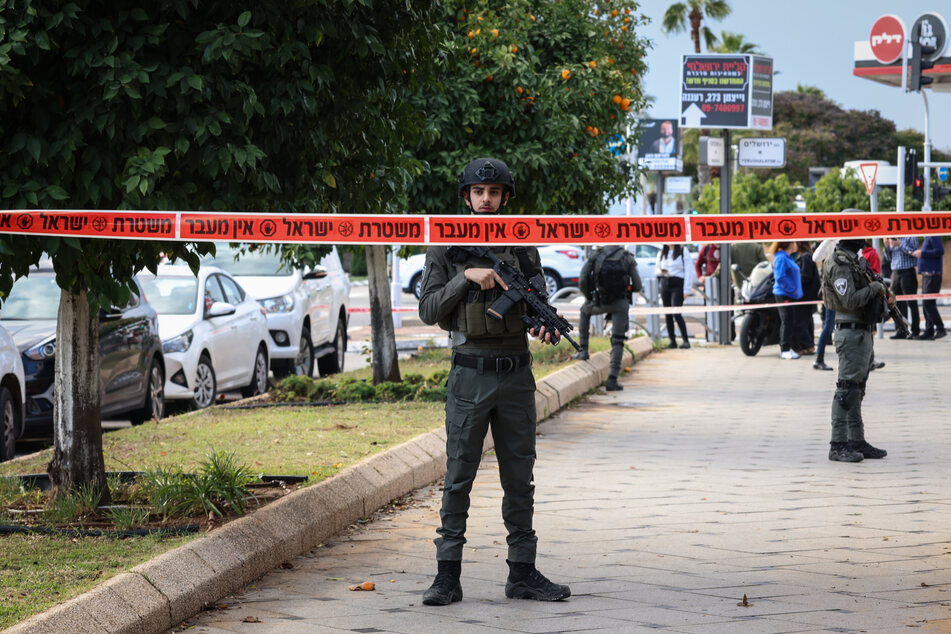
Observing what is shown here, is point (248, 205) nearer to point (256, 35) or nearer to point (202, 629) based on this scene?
point (256, 35)

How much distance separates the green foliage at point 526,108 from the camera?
12656mm

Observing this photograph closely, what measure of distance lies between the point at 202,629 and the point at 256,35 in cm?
251

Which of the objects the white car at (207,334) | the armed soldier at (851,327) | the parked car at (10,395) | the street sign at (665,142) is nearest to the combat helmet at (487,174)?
the armed soldier at (851,327)

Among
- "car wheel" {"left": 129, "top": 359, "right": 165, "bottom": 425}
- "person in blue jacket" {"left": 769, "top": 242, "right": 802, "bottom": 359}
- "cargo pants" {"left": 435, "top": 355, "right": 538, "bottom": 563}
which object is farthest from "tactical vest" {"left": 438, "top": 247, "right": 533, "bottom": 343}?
"person in blue jacket" {"left": 769, "top": 242, "right": 802, "bottom": 359}

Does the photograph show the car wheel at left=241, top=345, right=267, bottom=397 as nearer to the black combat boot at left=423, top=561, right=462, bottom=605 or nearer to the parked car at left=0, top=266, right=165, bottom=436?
the parked car at left=0, top=266, right=165, bottom=436

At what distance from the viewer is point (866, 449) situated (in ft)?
32.0

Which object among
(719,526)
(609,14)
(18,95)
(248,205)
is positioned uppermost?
(609,14)

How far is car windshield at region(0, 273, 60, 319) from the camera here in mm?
11531

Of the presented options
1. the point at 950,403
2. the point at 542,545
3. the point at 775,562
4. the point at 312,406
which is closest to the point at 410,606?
the point at 542,545

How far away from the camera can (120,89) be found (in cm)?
567

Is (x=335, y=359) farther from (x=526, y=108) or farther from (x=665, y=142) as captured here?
(x=665, y=142)

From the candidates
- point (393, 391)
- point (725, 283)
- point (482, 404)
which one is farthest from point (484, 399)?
point (725, 283)

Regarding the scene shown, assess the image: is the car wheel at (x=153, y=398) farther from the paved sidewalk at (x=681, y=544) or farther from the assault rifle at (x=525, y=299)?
the assault rifle at (x=525, y=299)

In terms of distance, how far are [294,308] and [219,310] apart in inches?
102
